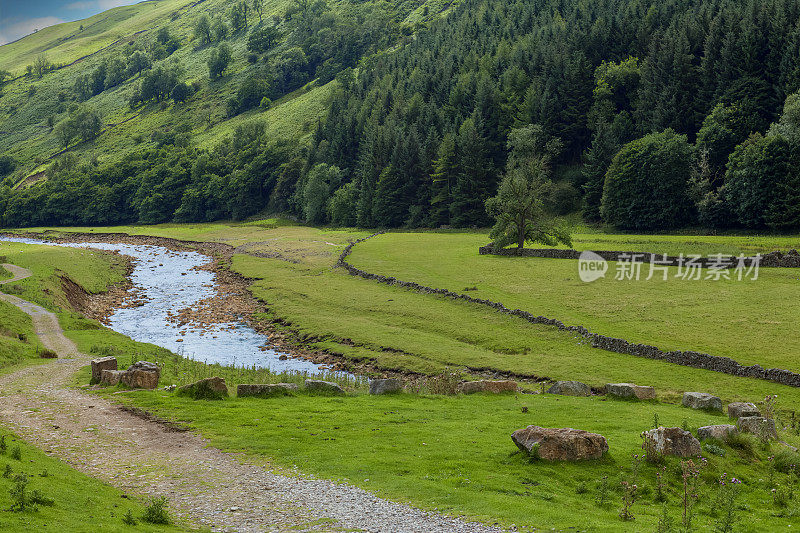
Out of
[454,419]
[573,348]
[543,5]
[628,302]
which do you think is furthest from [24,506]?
[543,5]

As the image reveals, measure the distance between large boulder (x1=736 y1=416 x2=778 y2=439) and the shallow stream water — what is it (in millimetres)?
28262

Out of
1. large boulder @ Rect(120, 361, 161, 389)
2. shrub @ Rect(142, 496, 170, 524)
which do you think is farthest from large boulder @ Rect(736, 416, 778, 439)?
large boulder @ Rect(120, 361, 161, 389)

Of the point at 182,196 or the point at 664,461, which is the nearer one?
the point at 664,461

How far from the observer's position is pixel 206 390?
29266 mm

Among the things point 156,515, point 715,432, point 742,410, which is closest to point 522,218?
point 742,410

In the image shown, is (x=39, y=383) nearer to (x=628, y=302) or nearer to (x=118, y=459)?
(x=118, y=459)

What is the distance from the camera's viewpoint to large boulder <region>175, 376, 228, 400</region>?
29.1 metres

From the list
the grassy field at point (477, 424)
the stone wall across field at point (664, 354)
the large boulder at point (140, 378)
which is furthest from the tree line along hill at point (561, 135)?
the large boulder at point (140, 378)

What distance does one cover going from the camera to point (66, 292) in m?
70.8

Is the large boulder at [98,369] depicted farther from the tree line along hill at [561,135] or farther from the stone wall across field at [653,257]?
the tree line along hill at [561,135]

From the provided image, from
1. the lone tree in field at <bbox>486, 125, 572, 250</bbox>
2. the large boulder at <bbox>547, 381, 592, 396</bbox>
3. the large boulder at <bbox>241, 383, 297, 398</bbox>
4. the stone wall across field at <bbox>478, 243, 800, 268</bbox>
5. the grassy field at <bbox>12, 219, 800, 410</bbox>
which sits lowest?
the grassy field at <bbox>12, 219, 800, 410</bbox>

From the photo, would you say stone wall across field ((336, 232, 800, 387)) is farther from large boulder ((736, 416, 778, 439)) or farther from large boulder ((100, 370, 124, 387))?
large boulder ((100, 370, 124, 387))

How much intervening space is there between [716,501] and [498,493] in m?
6.42

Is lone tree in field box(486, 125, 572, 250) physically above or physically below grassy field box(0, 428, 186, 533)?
above
